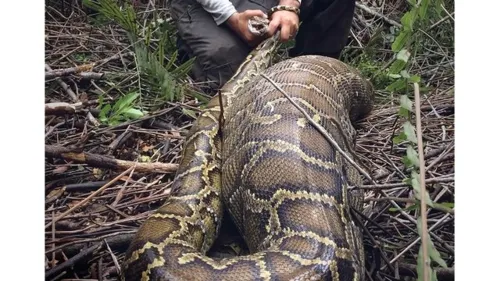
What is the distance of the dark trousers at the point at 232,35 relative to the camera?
2.13 m

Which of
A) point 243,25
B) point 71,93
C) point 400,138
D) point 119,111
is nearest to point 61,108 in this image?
point 71,93

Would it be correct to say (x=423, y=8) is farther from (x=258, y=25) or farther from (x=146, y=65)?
(x=258, y=25)

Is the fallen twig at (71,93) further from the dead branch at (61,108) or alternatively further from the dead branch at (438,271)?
the dead branch at (438,271)

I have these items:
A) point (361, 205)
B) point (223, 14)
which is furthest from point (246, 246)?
point (223, 14)

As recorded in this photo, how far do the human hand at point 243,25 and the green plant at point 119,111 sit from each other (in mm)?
814

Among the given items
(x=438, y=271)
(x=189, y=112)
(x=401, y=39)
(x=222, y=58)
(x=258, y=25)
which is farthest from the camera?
(x=258, y=25)

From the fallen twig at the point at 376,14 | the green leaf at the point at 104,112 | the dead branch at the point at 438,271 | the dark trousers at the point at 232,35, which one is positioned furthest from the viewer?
the dark trousers at the point at 232,35

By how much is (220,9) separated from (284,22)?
312mm

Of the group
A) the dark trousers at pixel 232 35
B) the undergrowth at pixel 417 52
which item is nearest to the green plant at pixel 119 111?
the dark trousers at pixel 232 35

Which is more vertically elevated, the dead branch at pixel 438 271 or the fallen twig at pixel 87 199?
the dead branch at pixel 438 271

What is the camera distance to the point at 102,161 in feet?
5.44

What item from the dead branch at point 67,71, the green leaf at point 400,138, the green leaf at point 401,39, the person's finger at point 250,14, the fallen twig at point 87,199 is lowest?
the fallen twig at point 87,199

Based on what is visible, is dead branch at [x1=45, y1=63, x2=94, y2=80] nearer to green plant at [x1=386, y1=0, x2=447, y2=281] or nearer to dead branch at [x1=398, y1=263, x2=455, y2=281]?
green plant at [x1=386, y1=0, x2=447, y2=281]
